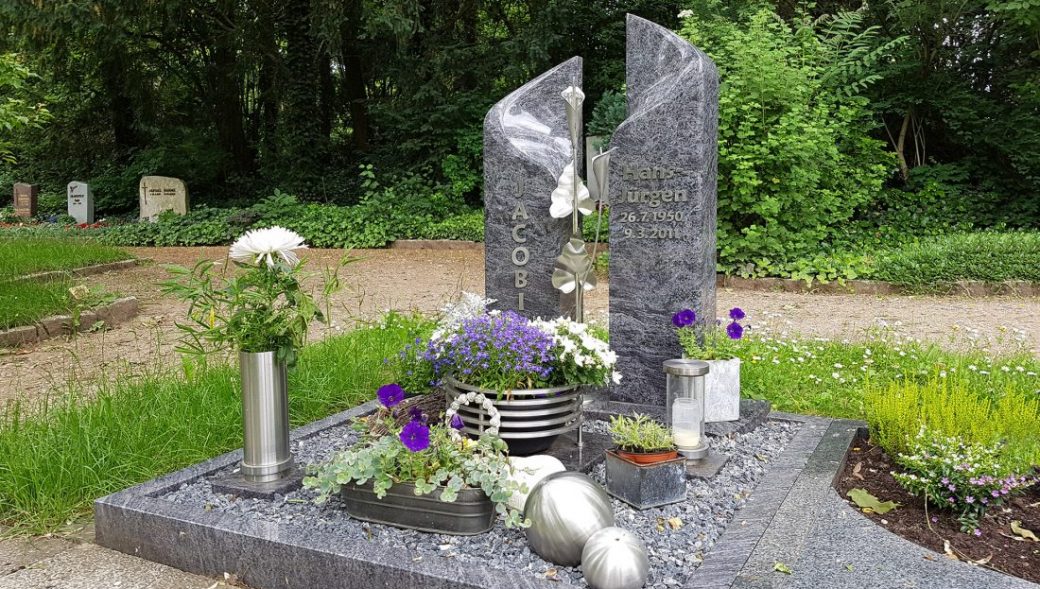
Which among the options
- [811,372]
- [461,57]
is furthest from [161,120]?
[811,372]

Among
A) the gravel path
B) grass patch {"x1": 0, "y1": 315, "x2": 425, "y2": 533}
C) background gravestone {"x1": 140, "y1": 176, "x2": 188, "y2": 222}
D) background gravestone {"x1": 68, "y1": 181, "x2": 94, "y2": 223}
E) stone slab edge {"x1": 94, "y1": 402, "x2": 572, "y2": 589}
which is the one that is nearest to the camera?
stone slab edge {"x1": 94, "y1": 402, "x2": 572, "y2": 589}

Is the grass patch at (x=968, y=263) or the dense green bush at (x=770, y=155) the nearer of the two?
the grass patch at (x=968, y=263)

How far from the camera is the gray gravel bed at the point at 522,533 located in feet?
7.93

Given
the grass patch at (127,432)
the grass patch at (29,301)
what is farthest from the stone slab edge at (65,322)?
the grass patch at (127,432)

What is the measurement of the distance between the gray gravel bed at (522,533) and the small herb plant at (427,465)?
92 mm

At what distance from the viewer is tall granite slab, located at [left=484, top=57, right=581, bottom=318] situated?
4.54 meters

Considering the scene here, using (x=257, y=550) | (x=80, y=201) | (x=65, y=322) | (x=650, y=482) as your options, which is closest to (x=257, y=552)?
(x=257, y=550)

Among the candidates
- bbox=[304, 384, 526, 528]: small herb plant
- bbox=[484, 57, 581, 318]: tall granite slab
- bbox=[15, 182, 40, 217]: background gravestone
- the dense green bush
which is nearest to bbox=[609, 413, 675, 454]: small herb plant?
bbox=[304, 384, 526, 528]: small herb plant

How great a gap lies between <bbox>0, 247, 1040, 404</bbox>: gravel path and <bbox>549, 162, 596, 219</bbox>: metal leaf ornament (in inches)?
71.1

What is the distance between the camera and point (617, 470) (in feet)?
9.67

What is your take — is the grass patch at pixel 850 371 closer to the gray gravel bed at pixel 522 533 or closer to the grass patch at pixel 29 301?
the gray gravel bed at pixel 522 533

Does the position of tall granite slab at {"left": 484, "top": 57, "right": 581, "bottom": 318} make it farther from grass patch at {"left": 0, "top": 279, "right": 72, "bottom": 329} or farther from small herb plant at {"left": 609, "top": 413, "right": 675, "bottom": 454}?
grass patch at {"left": 0, "top": 279, "right": 72, "bottom": 329}

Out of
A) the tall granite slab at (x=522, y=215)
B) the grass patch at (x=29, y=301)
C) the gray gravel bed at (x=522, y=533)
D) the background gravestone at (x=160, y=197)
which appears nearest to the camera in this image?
the gray gravel bed at (x=522, y=533)

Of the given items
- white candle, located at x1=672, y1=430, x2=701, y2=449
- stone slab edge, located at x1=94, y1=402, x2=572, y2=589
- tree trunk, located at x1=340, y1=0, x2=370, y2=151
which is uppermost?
tree trunk, located at x1=340, y1=0, x2=370, y2=151
